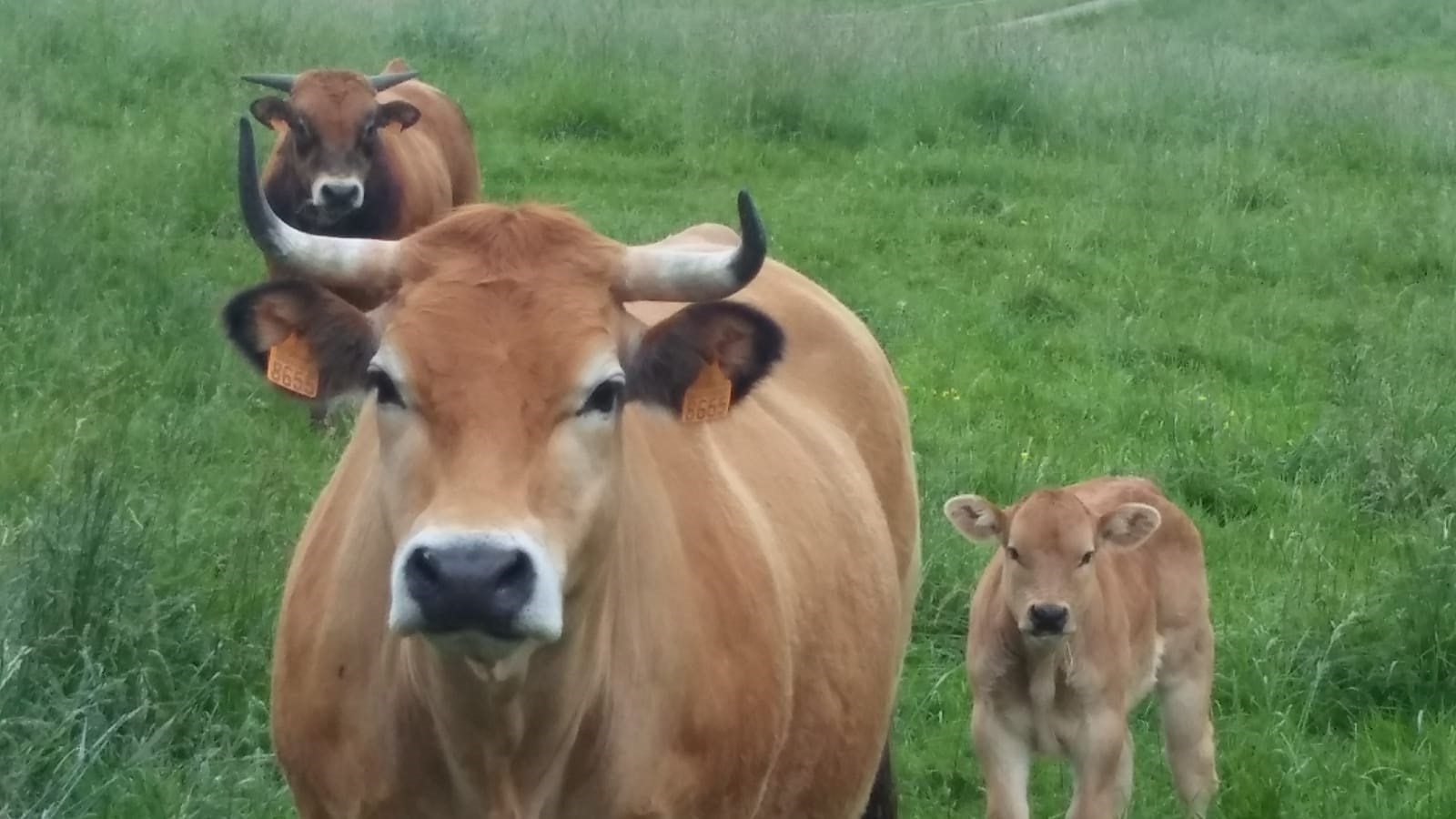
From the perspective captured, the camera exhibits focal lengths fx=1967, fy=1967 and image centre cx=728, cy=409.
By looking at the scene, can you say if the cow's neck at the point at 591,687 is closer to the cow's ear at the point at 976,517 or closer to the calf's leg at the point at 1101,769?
the calf's leg at the point at 1101,769

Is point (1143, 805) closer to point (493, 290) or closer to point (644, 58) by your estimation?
point (493, 290)

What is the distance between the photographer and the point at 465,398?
308 centimetres

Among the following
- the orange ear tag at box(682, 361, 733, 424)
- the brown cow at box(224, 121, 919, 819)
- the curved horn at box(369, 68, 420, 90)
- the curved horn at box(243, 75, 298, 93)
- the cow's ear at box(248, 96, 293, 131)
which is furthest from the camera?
the curved horn at box(369, 68, 420, 90)

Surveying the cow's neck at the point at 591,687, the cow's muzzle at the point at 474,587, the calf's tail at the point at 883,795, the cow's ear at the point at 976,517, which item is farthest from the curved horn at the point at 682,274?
the cow's ear at the point at 976,517

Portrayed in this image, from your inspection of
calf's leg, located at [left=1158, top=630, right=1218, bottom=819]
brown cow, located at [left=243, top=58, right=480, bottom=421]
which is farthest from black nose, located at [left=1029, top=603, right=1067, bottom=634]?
brown cow, located at [left=243, top=58, right=480, bottom=421]

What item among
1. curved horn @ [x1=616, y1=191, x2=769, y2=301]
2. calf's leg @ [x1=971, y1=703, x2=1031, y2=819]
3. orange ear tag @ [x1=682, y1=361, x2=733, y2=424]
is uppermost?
curved horn @ [x1=616, y1=191, x2=769, y2=301]

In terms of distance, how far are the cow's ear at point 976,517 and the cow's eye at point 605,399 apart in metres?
2.94

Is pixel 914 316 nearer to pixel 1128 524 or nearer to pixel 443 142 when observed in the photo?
pixel 443 142

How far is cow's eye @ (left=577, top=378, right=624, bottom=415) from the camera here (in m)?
3.23

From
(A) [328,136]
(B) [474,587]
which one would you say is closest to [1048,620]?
(B) [474,587]

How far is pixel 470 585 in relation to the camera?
9.27 ft

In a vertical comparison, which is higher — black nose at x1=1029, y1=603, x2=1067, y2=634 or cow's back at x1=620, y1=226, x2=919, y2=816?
cow's back at x1=620, y1=226, x2=919, y2=816

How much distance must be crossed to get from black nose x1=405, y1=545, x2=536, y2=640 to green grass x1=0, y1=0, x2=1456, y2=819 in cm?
190

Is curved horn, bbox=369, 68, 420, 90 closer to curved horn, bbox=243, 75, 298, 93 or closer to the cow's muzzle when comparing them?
curved horn, bbox=243, 75, 298, 93
